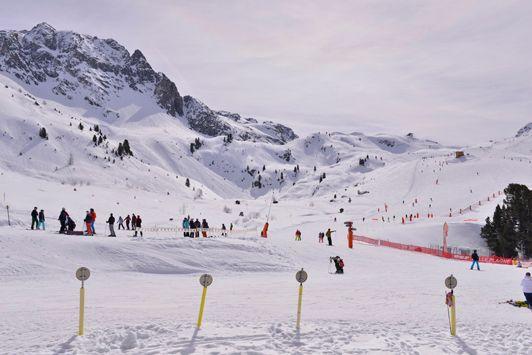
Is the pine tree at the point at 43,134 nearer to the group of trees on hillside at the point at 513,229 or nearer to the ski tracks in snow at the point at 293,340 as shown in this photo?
the group of trees on hillside at the point at 513,229

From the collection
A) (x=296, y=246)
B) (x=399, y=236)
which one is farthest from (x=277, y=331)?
(x=399, y=236)

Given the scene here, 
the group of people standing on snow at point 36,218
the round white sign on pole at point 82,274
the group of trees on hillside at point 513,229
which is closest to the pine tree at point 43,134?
the group of people standing on snow at point 36,218

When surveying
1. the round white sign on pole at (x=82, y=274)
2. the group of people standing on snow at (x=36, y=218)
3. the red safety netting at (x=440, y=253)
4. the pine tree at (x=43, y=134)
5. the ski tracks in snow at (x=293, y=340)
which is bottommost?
the ski tracks in snow at (x=293, y=340)

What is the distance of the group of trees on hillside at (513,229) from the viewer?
181 feet

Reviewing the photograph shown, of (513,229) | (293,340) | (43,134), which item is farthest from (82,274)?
(43,134)

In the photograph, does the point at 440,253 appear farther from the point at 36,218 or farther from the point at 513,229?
the point at 36,218

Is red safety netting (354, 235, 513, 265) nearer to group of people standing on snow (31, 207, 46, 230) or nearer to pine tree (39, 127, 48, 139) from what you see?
group of people standing on snow (31, 207, 46, 230)

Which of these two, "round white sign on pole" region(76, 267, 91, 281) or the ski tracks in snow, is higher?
"round white sign on pole" region(76, 267, 91, 281)

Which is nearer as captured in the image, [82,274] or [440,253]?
[82,274]

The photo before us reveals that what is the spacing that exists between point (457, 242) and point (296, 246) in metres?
33.9

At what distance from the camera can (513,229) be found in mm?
56031

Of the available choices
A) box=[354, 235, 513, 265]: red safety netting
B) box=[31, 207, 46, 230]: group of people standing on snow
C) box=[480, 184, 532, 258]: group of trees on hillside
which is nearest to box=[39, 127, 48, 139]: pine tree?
box=[354, 235, 513, 265]: red safety netting

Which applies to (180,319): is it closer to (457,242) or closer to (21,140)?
(457,242)

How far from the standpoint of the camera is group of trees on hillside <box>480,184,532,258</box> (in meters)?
55.2
